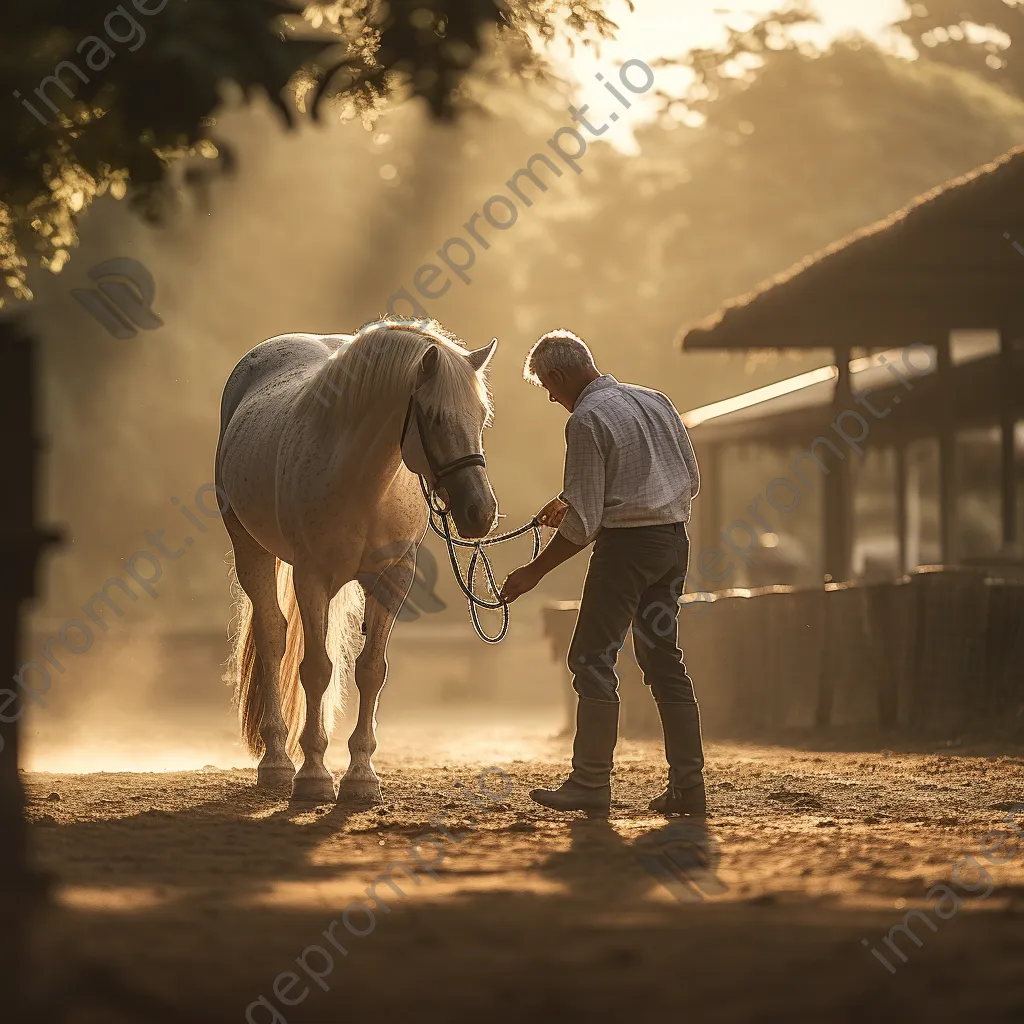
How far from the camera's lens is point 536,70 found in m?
8.55

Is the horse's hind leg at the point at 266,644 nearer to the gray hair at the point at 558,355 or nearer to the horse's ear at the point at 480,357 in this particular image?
the horse's ear at the point at 480,357

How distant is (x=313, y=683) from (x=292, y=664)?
1135mm

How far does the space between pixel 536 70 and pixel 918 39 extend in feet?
129

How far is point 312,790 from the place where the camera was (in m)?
7.77

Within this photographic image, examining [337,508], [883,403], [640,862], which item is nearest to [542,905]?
[640,862]

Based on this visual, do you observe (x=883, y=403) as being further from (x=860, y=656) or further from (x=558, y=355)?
(x=558, y=355)

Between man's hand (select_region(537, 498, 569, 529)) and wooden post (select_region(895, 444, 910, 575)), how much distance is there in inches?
626

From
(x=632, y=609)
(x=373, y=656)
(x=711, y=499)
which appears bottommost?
(x=373, y=656)

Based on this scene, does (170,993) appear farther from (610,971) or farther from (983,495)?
(983,495)

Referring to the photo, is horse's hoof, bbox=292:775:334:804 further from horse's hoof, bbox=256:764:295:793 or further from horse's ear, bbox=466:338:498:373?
horse's ear, bbox=466:338:498:373

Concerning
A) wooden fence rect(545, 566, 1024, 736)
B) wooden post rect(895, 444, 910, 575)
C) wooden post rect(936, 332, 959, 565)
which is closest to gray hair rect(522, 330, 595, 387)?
wooden fence rect(545, 566, 1024, 736)

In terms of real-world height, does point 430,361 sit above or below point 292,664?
above

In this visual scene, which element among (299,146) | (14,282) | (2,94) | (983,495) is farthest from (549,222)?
(2,94)

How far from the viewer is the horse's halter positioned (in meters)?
7.06
